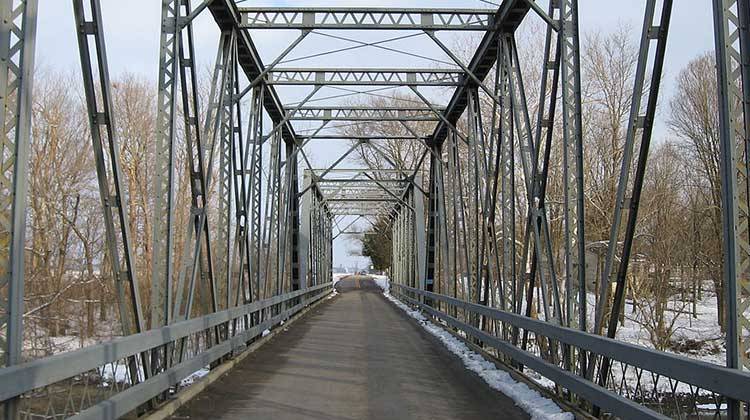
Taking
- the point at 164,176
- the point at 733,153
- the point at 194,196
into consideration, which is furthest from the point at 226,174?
the point at 733,153

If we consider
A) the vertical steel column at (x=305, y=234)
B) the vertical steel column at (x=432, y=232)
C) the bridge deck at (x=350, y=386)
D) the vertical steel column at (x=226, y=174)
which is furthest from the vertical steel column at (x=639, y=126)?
the vertical steel column at (x=305, y=234)

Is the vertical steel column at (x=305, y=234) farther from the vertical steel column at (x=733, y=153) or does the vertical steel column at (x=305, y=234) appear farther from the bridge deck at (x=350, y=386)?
the vertical steel column at (x=733, y=153)

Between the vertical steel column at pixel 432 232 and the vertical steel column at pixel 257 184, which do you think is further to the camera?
the vertical steel column at pixel 432 232

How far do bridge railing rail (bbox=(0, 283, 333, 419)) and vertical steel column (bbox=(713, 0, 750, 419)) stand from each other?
4.34 m

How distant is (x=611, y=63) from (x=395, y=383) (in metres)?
17.5

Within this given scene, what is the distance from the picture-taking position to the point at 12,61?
4.81 m

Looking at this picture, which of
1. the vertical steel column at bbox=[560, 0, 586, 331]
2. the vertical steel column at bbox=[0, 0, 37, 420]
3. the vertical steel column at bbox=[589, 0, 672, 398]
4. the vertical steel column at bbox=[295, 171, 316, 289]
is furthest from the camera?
the vertical steel column at bbox=[295, 171, 316, 289]

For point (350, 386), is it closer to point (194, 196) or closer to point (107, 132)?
point (194, 196)

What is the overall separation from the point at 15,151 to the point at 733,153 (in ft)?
15.2

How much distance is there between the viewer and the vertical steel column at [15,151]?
15.1ft

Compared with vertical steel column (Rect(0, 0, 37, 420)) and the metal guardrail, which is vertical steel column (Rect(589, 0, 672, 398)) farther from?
vertical steel column (Rect(0, 0, 37, 420))

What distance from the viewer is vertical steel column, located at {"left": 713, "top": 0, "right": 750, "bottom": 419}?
15.4ft

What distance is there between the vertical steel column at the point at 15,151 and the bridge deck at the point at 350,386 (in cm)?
284

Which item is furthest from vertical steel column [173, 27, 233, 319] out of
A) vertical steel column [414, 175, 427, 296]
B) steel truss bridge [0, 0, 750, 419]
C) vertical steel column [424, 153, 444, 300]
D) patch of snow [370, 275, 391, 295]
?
patch of snow [370, 275, 391, 295]
